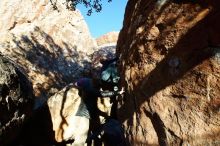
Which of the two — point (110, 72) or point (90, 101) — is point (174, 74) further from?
point (90, 101)

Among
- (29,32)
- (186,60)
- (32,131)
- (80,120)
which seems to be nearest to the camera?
(186,60)

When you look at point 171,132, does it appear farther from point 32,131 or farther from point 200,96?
point 32,131

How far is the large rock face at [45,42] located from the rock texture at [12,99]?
3.81 metres

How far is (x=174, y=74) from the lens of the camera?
454cm

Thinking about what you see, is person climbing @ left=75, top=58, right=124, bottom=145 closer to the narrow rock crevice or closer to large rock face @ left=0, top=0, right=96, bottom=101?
the narrow rock crevice

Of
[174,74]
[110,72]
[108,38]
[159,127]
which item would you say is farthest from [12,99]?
[108,38]

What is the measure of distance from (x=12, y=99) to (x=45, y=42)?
6.70 meters

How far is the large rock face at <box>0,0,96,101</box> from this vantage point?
1213cm

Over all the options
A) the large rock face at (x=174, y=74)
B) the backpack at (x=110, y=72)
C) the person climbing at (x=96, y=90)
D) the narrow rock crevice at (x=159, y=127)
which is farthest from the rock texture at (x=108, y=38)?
the narrow rock crevice at (x=159, y=127)

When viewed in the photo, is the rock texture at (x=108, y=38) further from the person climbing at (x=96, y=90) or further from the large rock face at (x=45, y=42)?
the person climbing at (x=96, y=90)

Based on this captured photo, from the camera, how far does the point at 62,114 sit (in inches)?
378

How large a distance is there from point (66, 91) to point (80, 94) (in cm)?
64

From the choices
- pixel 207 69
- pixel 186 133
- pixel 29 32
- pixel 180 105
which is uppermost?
pixel 29 32

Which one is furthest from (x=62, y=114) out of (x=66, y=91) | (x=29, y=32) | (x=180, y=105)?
(x=180, y=105)
